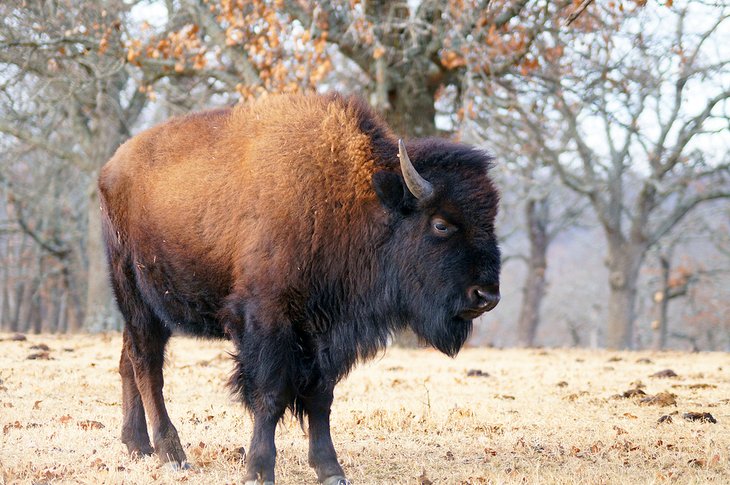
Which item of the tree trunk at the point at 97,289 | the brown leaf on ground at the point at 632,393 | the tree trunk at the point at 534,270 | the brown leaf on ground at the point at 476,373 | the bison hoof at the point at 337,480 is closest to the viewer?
the bison hoof at the point at 337,480

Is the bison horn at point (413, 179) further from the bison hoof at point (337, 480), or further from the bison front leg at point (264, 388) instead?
the bison hoof at point (337, 480)

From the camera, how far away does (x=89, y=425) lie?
→ 6.53 metres

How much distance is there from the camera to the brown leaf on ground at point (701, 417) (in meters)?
6.71

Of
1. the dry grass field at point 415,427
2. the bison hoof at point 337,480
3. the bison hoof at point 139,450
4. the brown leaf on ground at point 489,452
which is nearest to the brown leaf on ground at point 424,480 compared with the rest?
the dry grass field at point 415,427

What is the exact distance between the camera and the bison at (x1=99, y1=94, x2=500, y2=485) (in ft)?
16.4

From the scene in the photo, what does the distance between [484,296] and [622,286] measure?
18199 mm

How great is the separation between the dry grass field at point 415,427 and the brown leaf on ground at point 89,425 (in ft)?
0.05

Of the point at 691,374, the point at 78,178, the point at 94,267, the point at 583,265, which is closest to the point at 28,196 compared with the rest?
the point at 78,178

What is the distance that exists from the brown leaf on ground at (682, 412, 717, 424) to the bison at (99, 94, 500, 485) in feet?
8.73

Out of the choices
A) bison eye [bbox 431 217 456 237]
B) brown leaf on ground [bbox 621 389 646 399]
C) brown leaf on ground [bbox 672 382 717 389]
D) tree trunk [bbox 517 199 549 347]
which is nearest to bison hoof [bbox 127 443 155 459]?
bison eye [bbox 431 217 456 237]

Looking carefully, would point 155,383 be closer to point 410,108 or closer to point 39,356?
point 39,356

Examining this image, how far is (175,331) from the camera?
20.4 feet

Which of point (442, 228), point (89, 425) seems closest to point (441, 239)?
point (442, 228)

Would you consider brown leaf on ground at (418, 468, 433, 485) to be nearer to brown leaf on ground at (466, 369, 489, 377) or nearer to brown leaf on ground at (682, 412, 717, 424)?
brown leaf on ground at (682, 412, 717, 424)
